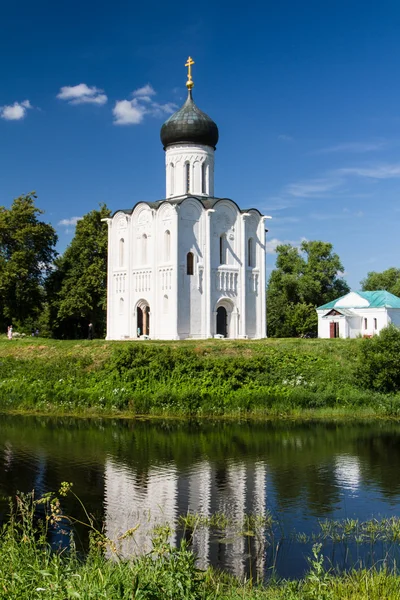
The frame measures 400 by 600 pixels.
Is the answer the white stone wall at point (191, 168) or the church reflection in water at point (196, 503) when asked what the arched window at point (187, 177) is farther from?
the church reflection in water at point (196, 503)

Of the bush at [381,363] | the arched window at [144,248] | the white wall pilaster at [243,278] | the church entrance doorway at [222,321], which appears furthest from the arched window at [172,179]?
the bush at [381,363]

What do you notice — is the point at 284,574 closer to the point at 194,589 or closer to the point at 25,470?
the point at 194,589

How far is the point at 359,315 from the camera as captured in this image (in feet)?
135

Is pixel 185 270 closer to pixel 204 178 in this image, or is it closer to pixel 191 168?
pixel 204 178

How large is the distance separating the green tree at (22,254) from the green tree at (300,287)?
55.1ft

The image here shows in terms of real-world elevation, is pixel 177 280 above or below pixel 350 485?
above

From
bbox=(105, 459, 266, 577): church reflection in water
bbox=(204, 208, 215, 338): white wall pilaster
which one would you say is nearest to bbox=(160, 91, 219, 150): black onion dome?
bbox=(204, 208, 215, 338): white wall pilaster

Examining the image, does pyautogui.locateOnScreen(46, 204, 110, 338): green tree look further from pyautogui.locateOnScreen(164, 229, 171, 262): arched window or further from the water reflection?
the water reflection

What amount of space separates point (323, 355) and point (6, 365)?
1270 cm

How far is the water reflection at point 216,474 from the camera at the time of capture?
397 inches

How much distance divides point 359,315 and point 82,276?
16.4 meters

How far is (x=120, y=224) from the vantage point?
120 ft

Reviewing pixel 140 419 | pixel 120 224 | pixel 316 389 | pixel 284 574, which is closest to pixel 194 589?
pixel 284 574

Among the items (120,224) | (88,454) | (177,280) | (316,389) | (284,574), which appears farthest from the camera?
(120,224)
